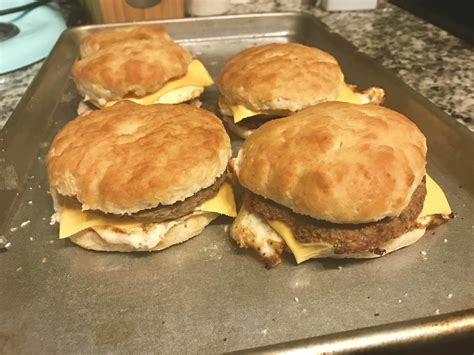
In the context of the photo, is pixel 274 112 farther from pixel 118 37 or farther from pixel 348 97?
pixel 118 37

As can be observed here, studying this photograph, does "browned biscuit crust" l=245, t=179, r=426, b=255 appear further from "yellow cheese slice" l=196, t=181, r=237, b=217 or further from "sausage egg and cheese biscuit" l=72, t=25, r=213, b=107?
"sausage egg and cheese biscuit" l=72, t=25, r=213, b=107

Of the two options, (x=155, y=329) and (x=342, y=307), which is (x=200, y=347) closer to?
(x=155, y=329)

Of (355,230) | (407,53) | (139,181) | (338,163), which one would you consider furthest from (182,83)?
(407,53)

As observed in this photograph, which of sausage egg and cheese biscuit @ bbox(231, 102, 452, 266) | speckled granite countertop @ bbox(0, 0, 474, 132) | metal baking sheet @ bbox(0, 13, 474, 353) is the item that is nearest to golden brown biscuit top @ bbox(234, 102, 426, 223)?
sausage egg and cheese biscuit @ bbox(231, 102, 452, 266)

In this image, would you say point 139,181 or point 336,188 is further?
point 139,181

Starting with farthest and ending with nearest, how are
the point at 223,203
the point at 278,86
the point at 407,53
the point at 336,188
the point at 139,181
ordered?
the point at 407,53 < the point at 278,86 < the point at 223,203 < the point at 139,181 < the point at 336,188

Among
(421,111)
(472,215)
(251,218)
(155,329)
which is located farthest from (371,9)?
(155,329)

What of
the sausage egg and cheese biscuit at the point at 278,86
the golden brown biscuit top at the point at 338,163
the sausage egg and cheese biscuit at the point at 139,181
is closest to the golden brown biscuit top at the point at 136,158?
the sausage egg and cheese biscuit at the point at 139,181
